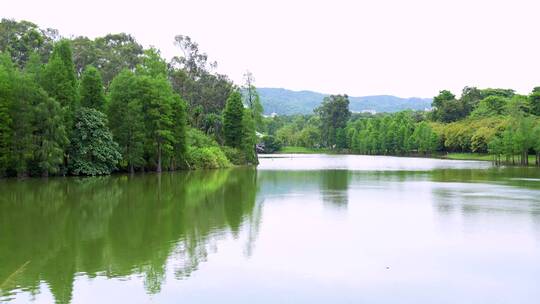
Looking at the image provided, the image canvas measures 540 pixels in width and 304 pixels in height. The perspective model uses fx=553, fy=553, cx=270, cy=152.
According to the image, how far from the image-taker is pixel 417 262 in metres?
12.5

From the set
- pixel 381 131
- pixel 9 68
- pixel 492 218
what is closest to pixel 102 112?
pixel 9 68

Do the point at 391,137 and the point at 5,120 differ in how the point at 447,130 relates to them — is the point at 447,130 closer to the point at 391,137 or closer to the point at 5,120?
the point at 391,137

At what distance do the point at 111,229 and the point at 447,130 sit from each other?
91499 mm

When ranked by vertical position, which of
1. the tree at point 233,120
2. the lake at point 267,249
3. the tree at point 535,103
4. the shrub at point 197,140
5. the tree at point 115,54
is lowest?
the lake at point 267,249

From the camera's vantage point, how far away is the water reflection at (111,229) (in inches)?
446

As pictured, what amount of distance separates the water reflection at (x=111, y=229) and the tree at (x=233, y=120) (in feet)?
96.4

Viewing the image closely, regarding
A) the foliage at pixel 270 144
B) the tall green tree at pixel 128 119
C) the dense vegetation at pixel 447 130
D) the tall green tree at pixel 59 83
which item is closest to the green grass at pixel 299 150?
the dense vegetation at pixel 447 130

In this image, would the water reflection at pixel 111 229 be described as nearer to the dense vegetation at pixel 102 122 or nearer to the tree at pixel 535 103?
the dense vegetation at pixel 102 122

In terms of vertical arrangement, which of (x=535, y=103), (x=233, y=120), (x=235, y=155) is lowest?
(x=235, y=155)

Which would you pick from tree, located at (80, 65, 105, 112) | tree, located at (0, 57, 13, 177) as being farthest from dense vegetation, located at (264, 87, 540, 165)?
tree, located at (0, 57, 13, 177)

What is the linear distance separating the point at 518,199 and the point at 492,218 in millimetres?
7311

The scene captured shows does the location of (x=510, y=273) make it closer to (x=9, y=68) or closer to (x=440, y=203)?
(x=440, y=203)

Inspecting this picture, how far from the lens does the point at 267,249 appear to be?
13797 mm

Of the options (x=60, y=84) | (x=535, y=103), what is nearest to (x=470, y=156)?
(x=535, y=103)
